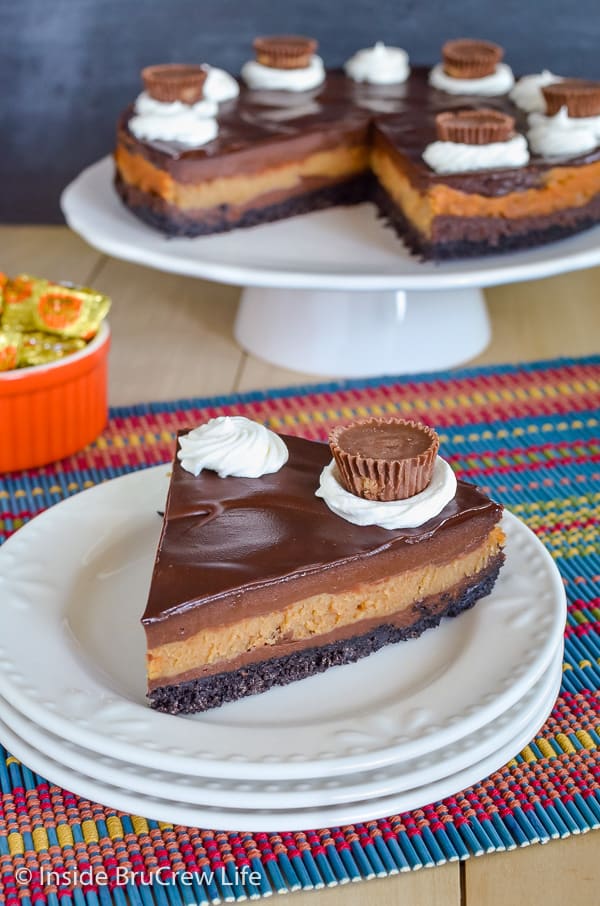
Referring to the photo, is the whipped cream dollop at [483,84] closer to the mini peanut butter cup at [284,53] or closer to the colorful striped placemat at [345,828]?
the mini peanut butter cup at [284,53]

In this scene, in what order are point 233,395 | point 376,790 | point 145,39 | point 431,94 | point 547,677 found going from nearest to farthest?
point 376,790 < point 547,677 < point 233,395 < point 431,94 < point 145,39

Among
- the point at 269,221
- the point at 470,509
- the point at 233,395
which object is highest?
the point at 470,509

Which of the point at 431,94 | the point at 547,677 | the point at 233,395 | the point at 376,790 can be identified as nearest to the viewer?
the point at 376,790

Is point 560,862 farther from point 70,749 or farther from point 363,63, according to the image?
point 363,63

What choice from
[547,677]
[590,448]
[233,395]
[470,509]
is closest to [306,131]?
[233,395]

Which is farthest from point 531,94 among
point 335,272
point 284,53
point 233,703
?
point 233,703

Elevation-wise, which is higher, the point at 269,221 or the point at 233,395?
the point at 269,221

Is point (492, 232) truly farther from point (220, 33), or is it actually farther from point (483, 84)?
point (220, 33)
